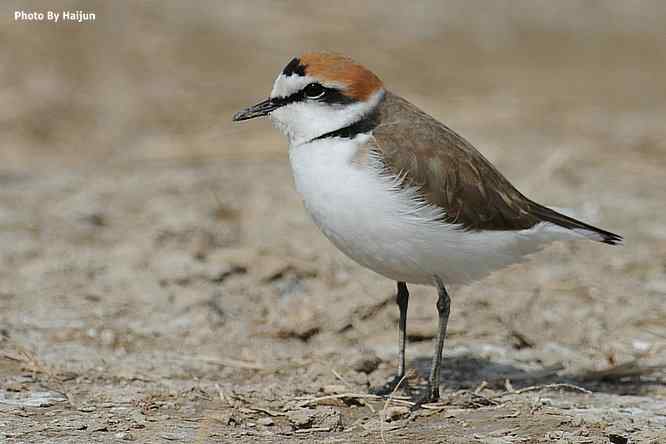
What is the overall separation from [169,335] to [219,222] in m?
1.89

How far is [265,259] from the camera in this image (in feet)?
23.8

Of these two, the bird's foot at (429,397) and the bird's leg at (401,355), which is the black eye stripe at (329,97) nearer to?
the bird's leg at (401,355)

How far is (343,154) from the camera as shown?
4961 millimetres

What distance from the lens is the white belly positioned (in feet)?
16.0

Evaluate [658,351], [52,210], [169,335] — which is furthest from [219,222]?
[658,351]

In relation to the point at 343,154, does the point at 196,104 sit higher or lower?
higher

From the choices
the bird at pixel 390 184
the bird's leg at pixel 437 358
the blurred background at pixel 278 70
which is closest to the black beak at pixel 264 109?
the bird at pixel 390 184

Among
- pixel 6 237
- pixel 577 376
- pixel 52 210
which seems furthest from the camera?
pixel 52 210

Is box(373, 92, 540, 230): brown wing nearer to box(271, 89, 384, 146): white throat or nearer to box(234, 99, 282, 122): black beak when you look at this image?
box(271, 89, 384, 146): white throat

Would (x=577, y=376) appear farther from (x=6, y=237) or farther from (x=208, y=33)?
(x=208, y=33)

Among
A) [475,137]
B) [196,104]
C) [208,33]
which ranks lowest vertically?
[475,137]

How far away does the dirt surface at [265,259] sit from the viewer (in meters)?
5.00

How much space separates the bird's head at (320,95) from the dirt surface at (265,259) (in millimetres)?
1220

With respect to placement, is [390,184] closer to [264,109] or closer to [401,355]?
[264,109]
